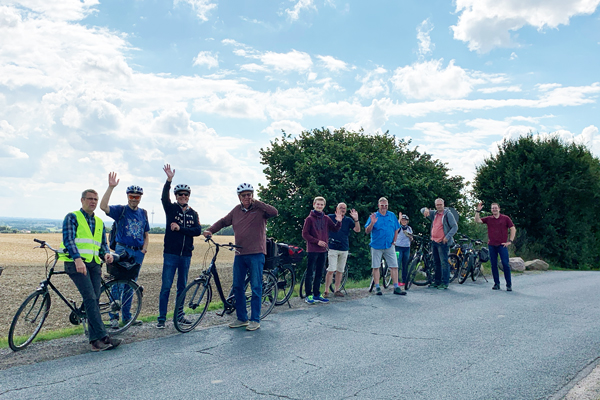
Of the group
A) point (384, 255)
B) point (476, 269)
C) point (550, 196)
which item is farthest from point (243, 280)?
point (550, 196)

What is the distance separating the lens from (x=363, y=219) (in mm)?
21438

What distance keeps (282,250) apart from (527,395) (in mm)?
5383

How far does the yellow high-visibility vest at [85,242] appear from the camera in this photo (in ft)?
20.2

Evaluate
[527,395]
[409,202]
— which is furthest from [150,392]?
[409,202]

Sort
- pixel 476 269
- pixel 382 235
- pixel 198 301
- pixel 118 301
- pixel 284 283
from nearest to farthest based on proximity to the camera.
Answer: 1. pixel 118 301
2. pixel 198 301
3. pixel 284 283
4. pixel 382 235
5. pixel 476 269

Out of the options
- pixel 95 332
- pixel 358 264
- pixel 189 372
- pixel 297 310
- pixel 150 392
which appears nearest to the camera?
pixel 150 392

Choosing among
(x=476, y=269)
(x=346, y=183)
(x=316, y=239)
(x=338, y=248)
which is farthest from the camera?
(x=346, y=183)

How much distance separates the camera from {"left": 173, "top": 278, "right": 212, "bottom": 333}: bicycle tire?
6.96 meters

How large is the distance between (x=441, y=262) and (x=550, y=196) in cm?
2042

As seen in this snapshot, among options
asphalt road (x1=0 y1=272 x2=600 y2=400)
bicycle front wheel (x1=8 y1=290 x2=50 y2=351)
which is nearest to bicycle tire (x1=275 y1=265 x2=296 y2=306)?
asphalt road (x1=0 y1=272 x2=600 y2=400)

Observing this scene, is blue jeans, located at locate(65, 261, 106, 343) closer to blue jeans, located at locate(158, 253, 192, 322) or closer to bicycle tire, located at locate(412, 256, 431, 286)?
blue jeans, located at locate(158, 253, 192, 322)

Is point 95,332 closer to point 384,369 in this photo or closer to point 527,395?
point 384,369

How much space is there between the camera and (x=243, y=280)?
7.54m

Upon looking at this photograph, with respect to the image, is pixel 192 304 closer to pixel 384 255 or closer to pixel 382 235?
pixel 382 235
